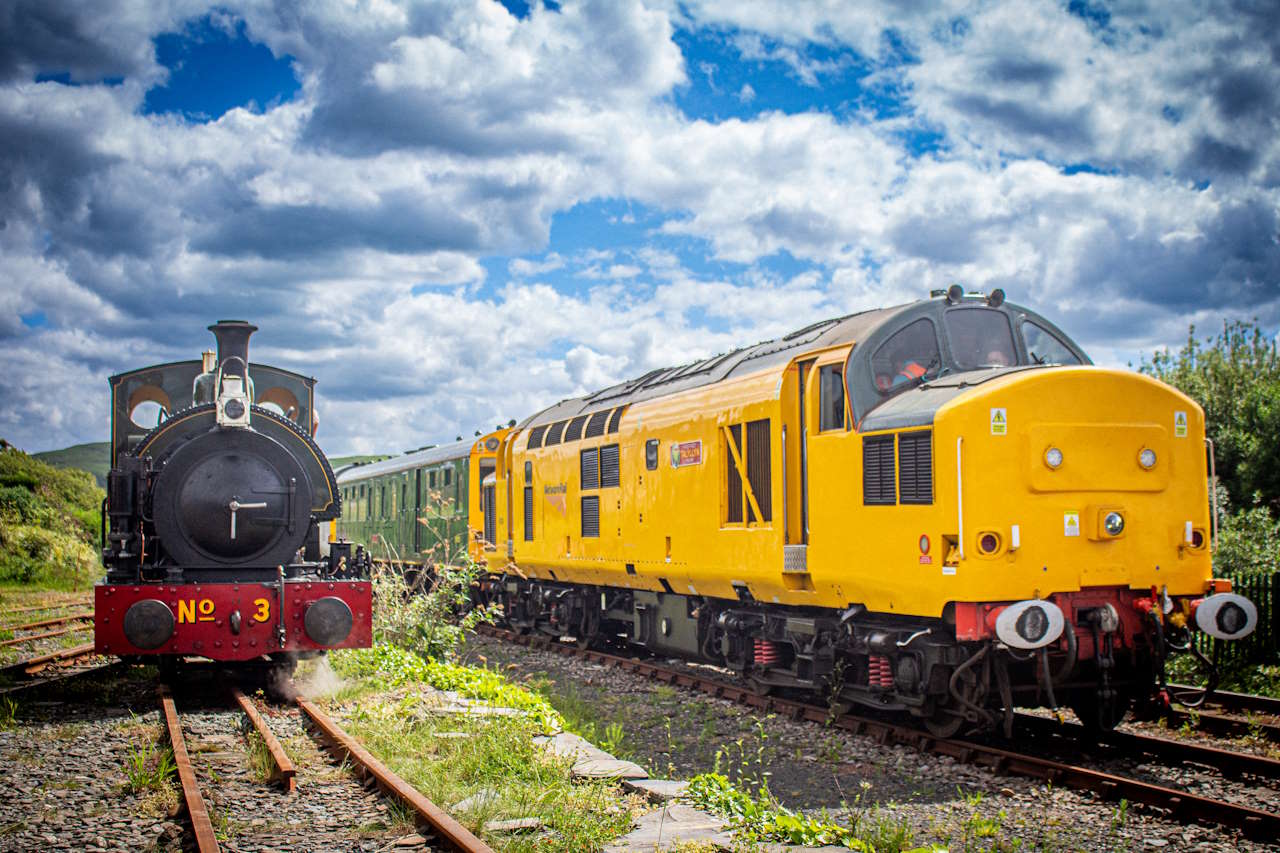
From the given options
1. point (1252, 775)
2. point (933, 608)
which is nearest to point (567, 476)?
point (933, 608)

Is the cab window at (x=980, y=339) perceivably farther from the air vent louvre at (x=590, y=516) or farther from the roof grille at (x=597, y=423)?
the air vent louvre at (x=590, y=516)

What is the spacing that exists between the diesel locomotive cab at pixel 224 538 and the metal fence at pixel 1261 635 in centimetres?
952

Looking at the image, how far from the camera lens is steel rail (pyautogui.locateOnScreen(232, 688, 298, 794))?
7.18 metres

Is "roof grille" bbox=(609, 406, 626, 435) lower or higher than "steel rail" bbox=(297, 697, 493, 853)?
higher

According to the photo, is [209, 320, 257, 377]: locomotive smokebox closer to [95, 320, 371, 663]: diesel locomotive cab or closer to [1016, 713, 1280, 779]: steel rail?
[95, 320, 371, 663]: diesel locomotive cab

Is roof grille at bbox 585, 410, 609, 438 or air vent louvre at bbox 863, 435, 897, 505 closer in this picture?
air vent louvre at bbox 863, 435, 897, 505

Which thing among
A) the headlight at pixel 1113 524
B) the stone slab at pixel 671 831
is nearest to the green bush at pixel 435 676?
the stone slab at pixel 671 831

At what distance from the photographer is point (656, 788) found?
23.0 feet

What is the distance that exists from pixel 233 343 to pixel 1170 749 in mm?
9382

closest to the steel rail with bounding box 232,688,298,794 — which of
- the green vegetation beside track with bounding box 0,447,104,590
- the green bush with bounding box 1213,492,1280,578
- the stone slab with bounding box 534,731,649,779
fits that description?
the stone slab with bounding box 534,731,649,779

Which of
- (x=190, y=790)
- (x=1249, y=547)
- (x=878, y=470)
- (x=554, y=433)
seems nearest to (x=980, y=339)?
(x=878, y=470)

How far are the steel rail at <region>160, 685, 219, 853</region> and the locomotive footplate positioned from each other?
2.59 feet

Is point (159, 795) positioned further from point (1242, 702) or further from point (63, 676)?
point (1242, 702)

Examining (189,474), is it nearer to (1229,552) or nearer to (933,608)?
(933,608)
